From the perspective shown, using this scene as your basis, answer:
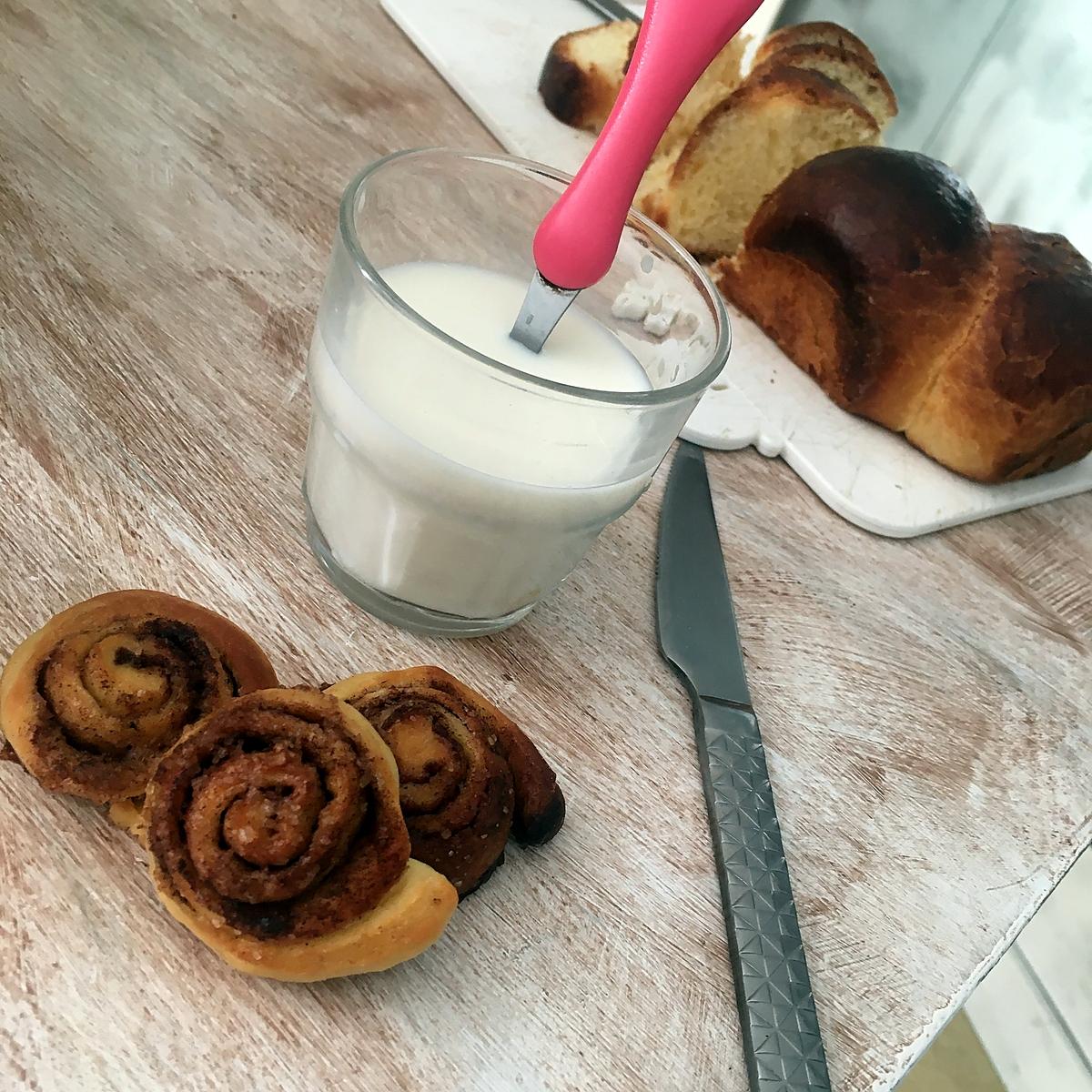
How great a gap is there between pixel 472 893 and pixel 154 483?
392 millimetres

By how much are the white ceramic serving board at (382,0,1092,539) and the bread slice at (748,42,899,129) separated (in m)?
0.28

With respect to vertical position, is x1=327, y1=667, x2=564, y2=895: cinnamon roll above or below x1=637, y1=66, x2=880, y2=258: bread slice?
below

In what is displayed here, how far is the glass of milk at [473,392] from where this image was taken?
0.59m

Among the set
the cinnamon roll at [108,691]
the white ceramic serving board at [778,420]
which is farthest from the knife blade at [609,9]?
the cinnamon roll at [108,691]

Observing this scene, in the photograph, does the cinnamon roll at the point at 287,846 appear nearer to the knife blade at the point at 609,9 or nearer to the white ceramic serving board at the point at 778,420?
the white ceramic serving board at the point at 778,420

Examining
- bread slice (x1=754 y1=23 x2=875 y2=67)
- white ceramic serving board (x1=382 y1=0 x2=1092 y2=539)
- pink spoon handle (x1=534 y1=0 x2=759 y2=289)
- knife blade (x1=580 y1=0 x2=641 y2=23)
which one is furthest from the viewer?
knife blade (x1=580 y1=0 x2=641 y2=23)

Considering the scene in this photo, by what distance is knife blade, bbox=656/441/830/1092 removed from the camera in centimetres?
58

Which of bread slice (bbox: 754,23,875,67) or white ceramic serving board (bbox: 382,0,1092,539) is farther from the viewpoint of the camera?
bread slice (bbox: 754,23,875,67)

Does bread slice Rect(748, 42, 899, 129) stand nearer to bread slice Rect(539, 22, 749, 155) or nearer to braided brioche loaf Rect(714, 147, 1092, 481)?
bread slice Rect(539, 22, 749, 155)

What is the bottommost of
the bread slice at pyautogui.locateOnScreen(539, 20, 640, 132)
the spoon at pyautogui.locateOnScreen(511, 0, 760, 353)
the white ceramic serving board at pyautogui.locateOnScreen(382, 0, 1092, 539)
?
the white ceramic serving board at pyautogui.locateOnScreen(382, 0, 1092, 539)

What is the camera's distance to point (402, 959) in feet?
1.69

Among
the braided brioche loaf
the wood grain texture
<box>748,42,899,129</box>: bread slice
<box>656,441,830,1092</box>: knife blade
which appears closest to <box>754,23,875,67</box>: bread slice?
<box>748,42,899,129</box>: bread slice

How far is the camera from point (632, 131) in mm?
599

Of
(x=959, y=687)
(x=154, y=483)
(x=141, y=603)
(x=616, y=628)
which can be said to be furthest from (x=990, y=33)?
(x=141, y=603)
